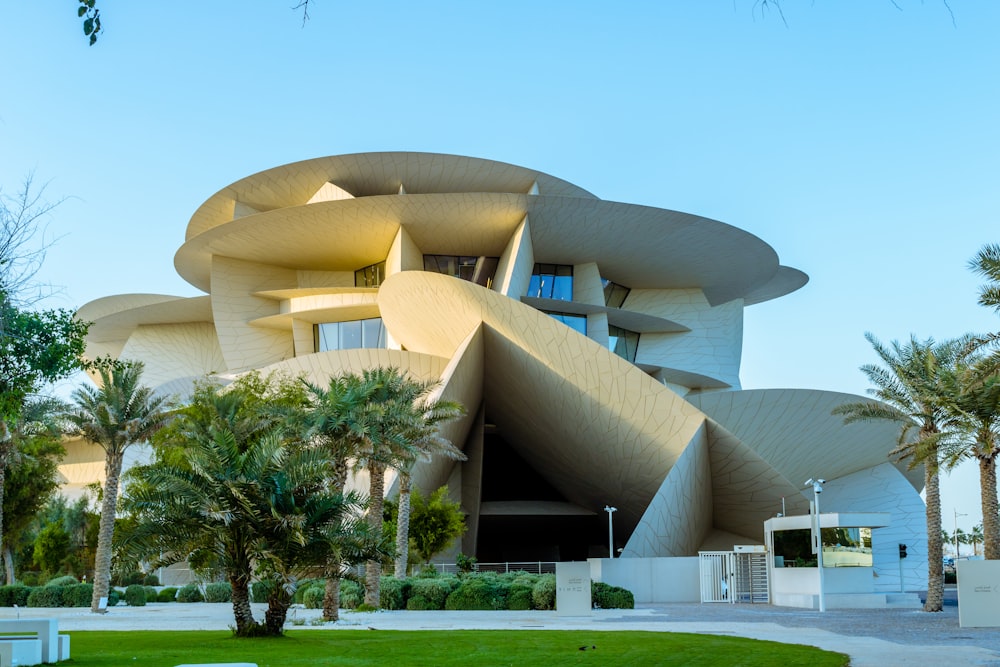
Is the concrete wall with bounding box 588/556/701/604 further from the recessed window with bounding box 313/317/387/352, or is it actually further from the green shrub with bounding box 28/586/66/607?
the recessed window with bounding box 313/317/387/352

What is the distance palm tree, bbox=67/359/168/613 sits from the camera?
31094mm

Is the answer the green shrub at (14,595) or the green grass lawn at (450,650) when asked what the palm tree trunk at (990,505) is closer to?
the green grass lawn at (450,650)

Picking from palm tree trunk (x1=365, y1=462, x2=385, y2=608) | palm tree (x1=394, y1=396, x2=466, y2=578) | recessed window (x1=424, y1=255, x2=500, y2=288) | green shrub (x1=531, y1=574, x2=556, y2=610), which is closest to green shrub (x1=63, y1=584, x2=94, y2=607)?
palm tree (x1=394, y1=396, x2=466, y2=578)

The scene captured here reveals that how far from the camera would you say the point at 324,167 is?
1871 inches

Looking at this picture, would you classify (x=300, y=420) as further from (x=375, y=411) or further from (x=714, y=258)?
(x=714, y=258)

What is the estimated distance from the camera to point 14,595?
117 feet

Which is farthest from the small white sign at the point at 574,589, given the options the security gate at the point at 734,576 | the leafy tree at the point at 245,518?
the security gate at the point at 734,576

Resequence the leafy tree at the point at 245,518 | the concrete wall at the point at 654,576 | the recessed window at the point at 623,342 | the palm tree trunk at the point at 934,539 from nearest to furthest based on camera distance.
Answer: the leafy tree at the point at 245,518
the palm tree trunk at the point at 934,539
the concrete wall at the point at 654,576
the recessed window at the point at 623,342

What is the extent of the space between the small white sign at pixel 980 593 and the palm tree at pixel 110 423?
945 inches

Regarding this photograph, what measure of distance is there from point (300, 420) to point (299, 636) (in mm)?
8584

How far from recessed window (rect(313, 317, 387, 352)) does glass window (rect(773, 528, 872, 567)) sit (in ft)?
82.8

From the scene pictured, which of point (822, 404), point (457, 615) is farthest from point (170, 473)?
point (822, 404)

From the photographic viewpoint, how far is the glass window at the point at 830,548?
28.4 meters

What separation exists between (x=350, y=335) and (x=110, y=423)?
21.3 metres
